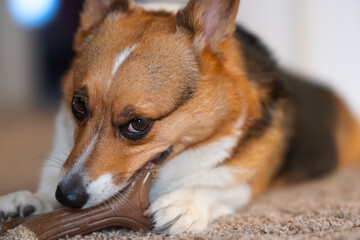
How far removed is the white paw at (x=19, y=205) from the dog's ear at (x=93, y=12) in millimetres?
831

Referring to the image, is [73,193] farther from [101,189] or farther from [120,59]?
[120,59]

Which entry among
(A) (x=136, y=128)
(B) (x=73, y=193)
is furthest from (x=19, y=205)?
(A) (x=136, y=128)

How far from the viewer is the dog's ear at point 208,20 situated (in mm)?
2160

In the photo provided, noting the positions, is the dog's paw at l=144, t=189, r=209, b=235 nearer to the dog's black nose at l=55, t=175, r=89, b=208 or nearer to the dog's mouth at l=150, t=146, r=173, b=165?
the dog's mouth at l=150, t=146, r=173, b=165

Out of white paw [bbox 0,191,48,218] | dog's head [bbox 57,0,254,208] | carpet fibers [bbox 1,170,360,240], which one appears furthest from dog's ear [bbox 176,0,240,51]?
white paw [bbox 0,191,48,218]

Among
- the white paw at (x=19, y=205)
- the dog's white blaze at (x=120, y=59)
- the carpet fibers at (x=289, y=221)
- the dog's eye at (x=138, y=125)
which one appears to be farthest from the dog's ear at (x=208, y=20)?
the white paw at (x=19, y=205)

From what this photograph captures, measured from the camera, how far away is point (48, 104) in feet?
21.7

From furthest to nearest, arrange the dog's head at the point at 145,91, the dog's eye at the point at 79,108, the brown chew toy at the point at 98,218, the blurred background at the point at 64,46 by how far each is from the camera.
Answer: the blurred background at the point at 64,46
the dog's eye at the point at 79,108
the dog's head at the point at 145,91
the brown chew toy at the point at 98,218

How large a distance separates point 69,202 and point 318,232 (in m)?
1.00

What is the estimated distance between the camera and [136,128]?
1956 millimetres

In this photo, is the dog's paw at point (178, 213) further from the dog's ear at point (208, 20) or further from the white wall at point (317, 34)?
the white wall at point (317, 34)

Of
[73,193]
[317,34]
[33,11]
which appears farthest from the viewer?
[33,11]

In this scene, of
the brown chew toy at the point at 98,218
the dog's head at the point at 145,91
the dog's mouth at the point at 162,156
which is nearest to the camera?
the brown chew toy at the point at 98,218

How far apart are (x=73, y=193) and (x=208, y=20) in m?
1.07
